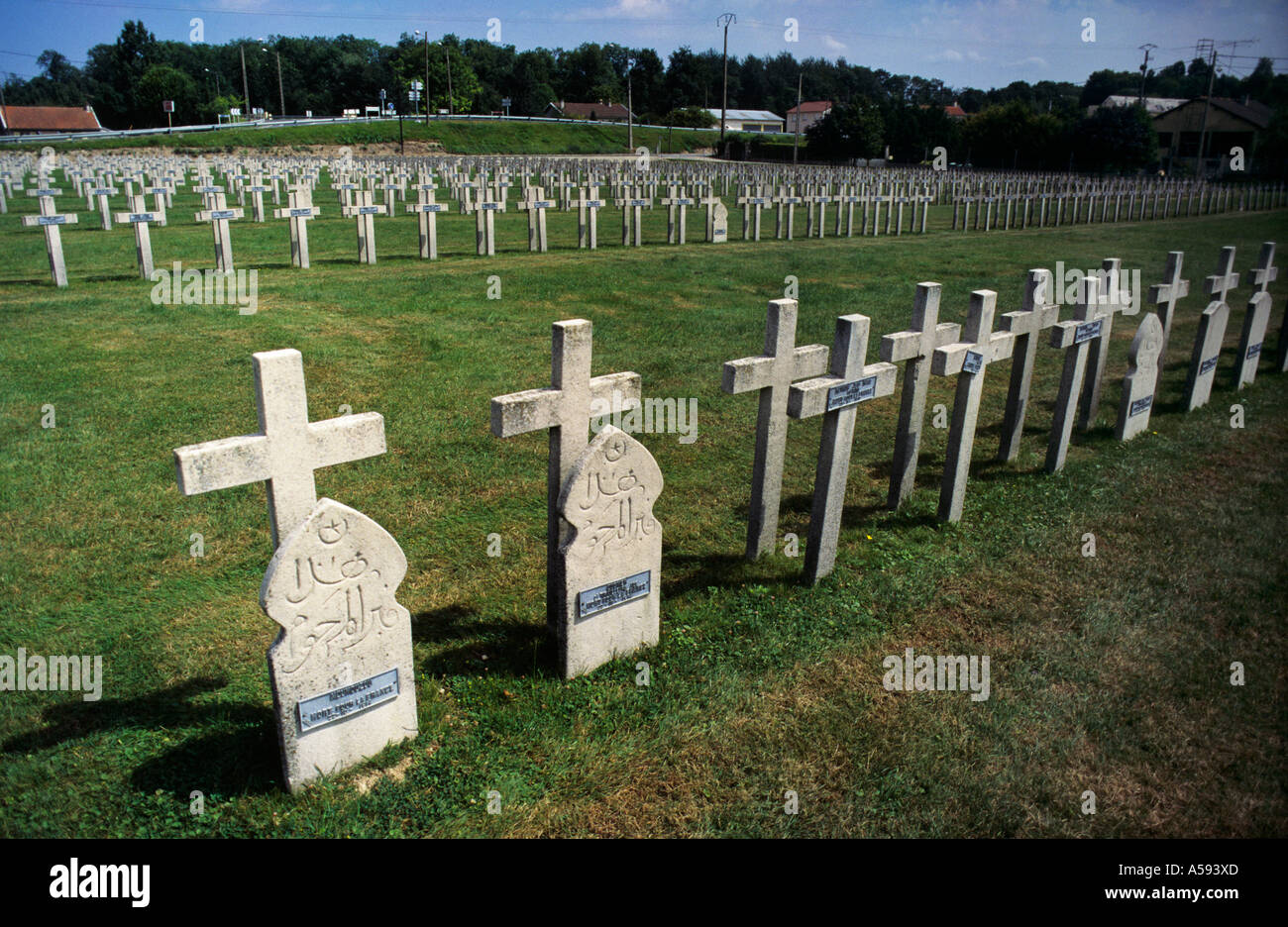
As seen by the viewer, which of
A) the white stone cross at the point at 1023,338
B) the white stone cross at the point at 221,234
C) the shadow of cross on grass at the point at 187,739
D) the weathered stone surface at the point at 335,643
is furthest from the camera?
the white stone cross at the point at 221,234

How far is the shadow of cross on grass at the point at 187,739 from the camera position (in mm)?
3336

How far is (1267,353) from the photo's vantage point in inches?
460

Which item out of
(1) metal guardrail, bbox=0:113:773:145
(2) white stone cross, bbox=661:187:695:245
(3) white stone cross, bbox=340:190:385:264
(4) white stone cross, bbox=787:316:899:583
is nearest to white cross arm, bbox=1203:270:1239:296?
(4) white stone cross, bbox=787:316:899:583

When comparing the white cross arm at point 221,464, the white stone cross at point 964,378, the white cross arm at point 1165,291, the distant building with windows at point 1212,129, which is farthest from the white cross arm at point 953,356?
the distant building with windows at point 1212,129

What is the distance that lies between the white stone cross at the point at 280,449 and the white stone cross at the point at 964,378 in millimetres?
3904

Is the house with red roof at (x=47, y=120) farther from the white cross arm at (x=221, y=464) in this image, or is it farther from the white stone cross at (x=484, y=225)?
the white cross arm at (x=221, y=464)

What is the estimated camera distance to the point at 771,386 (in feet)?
16.3

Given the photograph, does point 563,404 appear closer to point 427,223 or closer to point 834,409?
point 834,409

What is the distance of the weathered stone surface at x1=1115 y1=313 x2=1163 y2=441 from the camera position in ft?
24.4

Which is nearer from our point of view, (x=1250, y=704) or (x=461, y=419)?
(x=1250, y=704)

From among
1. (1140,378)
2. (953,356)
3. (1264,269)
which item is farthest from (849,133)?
(953,356)

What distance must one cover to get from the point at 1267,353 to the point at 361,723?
517 inches

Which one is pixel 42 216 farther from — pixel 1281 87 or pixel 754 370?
pixel 1281 87

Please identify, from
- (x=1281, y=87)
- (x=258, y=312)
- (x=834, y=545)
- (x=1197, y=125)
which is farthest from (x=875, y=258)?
(x=1197, y=125)
